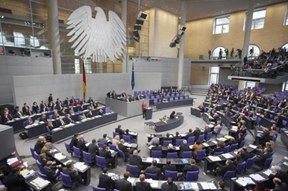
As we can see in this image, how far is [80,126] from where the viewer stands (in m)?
10.6

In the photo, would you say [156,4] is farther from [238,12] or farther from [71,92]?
[71,92]

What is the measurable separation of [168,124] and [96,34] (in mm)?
11046

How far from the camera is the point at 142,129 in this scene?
11.9 meters

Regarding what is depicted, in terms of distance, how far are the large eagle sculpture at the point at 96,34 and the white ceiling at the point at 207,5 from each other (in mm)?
6979

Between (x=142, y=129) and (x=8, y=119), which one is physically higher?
(x=8, y=119)

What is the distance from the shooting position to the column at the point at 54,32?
14500 mm

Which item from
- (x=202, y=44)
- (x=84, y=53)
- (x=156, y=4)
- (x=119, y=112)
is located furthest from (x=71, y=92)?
(x=202, y=44)

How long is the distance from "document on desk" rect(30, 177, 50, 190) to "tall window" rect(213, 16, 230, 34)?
3117 centimetres

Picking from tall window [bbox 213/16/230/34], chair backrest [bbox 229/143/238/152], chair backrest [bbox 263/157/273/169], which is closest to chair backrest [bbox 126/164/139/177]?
A: chair backrest [bbox 229/143/238/152]

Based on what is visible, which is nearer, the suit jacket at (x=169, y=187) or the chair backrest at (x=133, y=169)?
the suit jacket at (x=169, y=187)

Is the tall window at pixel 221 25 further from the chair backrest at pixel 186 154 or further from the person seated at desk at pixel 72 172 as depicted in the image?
the person seated at desk at pixel 72 172

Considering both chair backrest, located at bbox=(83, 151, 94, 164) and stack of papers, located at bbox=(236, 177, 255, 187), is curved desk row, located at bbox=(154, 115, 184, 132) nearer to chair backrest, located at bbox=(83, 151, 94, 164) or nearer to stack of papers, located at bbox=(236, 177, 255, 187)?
chair backrest, located at bbox=(83, 151, 94, 164)

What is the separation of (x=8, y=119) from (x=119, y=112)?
7479 mm

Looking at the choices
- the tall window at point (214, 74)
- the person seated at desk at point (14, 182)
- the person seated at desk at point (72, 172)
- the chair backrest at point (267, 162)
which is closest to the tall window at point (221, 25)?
the tall window at point (214, 74)
